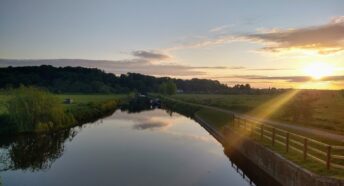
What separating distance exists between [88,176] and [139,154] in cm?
878

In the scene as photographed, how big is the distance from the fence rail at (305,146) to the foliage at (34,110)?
26.1 metres

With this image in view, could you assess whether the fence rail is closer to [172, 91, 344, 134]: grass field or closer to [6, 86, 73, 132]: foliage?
[172, 91, 344, 134]: grass field

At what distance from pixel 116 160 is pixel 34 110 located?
23.2 meters

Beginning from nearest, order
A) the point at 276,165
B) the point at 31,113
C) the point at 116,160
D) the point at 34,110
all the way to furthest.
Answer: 1. the point at 276,165
2. the point at 116,160
3. the point at 31,113
4. the point at 34,110

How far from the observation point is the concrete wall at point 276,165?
16.4 metres

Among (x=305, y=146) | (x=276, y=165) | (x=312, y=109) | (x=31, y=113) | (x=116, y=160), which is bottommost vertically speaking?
(x=116, y=160)

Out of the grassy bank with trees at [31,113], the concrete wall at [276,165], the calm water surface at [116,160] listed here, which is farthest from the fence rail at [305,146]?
the grassy bank with trees at [31,113]

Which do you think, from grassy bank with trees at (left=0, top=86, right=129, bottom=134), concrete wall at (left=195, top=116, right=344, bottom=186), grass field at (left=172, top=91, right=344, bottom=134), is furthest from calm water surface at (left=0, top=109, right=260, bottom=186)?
grass field at (left=172, top=91, right=344, bottom=134)

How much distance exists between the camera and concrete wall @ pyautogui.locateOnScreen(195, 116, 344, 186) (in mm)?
16397

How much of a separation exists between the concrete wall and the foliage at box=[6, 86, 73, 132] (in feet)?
87.4

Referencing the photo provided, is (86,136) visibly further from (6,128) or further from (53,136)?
(6,128)

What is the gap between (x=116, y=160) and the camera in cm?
3075

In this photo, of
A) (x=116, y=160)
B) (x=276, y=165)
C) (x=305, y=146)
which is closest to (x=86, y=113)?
(x=116, y=160)

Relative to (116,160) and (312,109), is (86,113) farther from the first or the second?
(312,109)
